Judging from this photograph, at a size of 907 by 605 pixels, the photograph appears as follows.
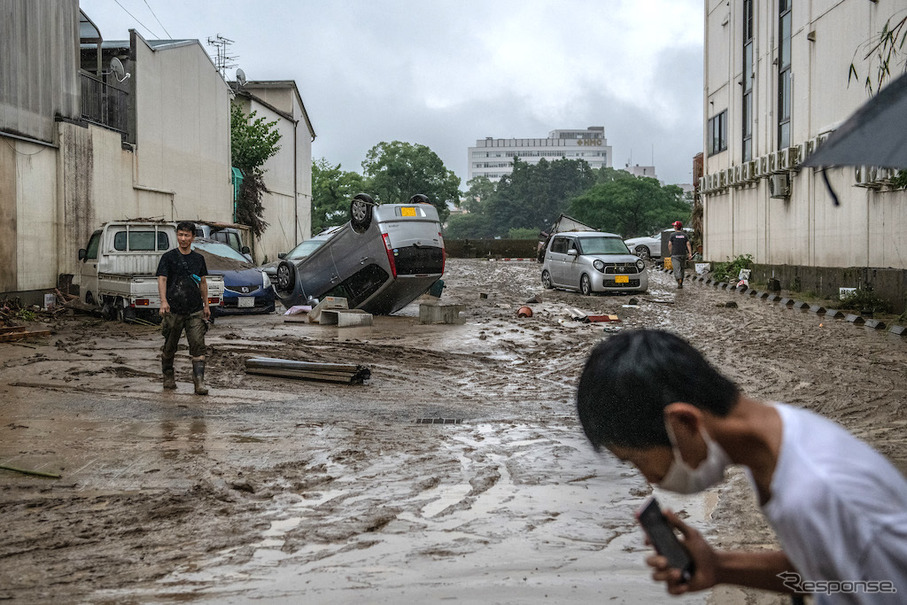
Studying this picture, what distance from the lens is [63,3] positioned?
846 inches

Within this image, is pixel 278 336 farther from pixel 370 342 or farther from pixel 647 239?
pixel 647 239

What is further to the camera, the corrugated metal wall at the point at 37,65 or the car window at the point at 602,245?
the car window at the point at 602,245

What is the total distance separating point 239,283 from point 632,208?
65.0m

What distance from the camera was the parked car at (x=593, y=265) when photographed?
83.5 feet

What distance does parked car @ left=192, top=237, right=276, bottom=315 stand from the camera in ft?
63.8

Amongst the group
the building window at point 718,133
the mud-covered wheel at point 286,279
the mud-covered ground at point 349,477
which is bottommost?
the mud-covered ground at point 349,477

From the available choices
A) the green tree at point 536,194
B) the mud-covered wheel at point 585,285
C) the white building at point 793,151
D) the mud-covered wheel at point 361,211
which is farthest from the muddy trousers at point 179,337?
the green tree at point 536,194

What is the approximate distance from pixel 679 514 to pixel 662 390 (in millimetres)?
4088

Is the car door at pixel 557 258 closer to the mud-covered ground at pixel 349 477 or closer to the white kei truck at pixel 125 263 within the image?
the white kei truck at pixel 125 263

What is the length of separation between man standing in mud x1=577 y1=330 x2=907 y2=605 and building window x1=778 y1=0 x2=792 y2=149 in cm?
2612

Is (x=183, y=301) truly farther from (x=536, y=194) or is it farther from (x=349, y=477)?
(x=536, y=194)

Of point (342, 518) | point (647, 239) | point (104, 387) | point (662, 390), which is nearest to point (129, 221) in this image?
point (104, 387)

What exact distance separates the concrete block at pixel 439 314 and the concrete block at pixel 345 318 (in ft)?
3.74

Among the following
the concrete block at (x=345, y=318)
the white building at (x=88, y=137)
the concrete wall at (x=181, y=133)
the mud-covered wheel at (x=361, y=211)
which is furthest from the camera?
the concrete wall at (x=181, y=133)
